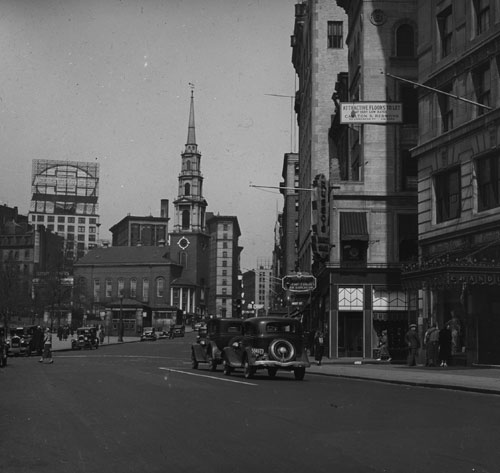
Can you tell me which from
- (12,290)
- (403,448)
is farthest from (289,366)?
(12,290)

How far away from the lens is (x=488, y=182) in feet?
97.2

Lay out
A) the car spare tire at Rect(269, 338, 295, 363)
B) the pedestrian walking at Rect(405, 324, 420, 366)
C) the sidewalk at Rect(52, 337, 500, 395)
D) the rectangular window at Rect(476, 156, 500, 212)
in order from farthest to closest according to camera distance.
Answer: the pedestrian walking at Rect(405, 324, 420, 366), the rectangular window at Rect(476, 156, 500, 212), the car spare tire at Rect(269, 338, 295, 363), the sidewalk at Rect(52, 337, 500, 395)

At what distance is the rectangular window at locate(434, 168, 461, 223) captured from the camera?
3188cm

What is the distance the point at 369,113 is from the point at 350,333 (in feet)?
52.0

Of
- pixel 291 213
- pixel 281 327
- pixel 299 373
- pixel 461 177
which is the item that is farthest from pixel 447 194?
pixel 291 213

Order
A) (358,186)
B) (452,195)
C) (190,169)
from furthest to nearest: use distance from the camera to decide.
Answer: (190,169) → (358,186) → (452,195)

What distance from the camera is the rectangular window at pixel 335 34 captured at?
62750 mm

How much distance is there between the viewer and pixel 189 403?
51.8 ft

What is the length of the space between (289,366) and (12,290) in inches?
2709

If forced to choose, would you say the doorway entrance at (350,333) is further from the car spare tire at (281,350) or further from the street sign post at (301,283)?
the car spare tire at (281,350)

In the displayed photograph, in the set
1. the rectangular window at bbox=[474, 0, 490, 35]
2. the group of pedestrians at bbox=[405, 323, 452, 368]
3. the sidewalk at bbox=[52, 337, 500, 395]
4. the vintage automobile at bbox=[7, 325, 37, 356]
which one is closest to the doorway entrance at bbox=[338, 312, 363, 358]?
the group of pedestrians at bbox=[405, 323, 452, 368]

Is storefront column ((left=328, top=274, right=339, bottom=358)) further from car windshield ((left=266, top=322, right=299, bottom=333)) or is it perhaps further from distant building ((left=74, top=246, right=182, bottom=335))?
distant building ((left=74, top=246, right=182, bottom=335))

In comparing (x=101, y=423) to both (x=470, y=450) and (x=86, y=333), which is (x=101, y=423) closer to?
(x=470, y=450)

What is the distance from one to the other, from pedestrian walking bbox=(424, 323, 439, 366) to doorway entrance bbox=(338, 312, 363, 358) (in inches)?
555
